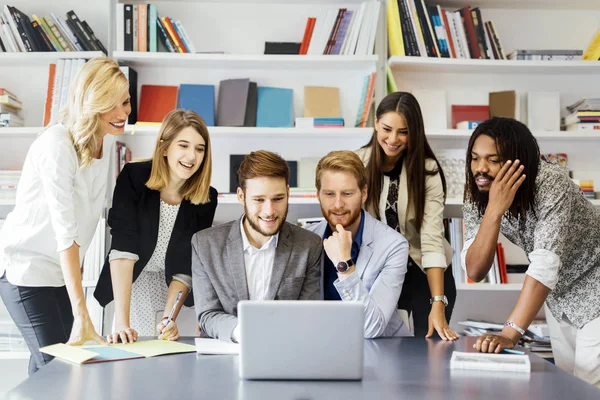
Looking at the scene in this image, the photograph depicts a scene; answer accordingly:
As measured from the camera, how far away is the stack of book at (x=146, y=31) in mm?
3246

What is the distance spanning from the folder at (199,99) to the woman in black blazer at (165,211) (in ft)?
3.36

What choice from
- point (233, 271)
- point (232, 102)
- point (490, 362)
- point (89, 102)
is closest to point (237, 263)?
point (233, 271)

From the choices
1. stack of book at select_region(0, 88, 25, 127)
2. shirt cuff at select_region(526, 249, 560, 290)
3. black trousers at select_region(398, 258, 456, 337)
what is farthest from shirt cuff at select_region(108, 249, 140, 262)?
stack of book at select_region(0, 88, 25, 127)

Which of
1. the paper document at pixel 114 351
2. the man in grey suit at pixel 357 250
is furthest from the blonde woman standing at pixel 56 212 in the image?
the man in grey suit at pixel 357 250

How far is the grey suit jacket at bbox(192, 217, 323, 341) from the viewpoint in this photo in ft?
6.45

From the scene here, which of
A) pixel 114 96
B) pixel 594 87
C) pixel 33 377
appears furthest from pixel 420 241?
pixel 594 87

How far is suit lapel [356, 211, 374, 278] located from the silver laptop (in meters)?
0.74

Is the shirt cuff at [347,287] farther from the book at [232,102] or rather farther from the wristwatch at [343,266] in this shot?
the book at [232,102]

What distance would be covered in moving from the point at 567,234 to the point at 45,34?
2629mm

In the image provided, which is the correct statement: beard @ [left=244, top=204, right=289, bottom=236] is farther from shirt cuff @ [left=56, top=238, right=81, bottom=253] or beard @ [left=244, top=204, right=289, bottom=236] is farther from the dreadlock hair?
the dreadlock hair

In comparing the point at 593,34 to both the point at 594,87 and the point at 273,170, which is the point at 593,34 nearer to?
the point at 594,87

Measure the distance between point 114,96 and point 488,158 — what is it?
1.14 meters

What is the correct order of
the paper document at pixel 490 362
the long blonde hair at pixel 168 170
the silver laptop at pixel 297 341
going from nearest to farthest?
the silver laptop at pixel 297 341
the paper document at pixel 490 362
the long blonde hair at pixel 168 170

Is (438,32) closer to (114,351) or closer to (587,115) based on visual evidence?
(587,115)
